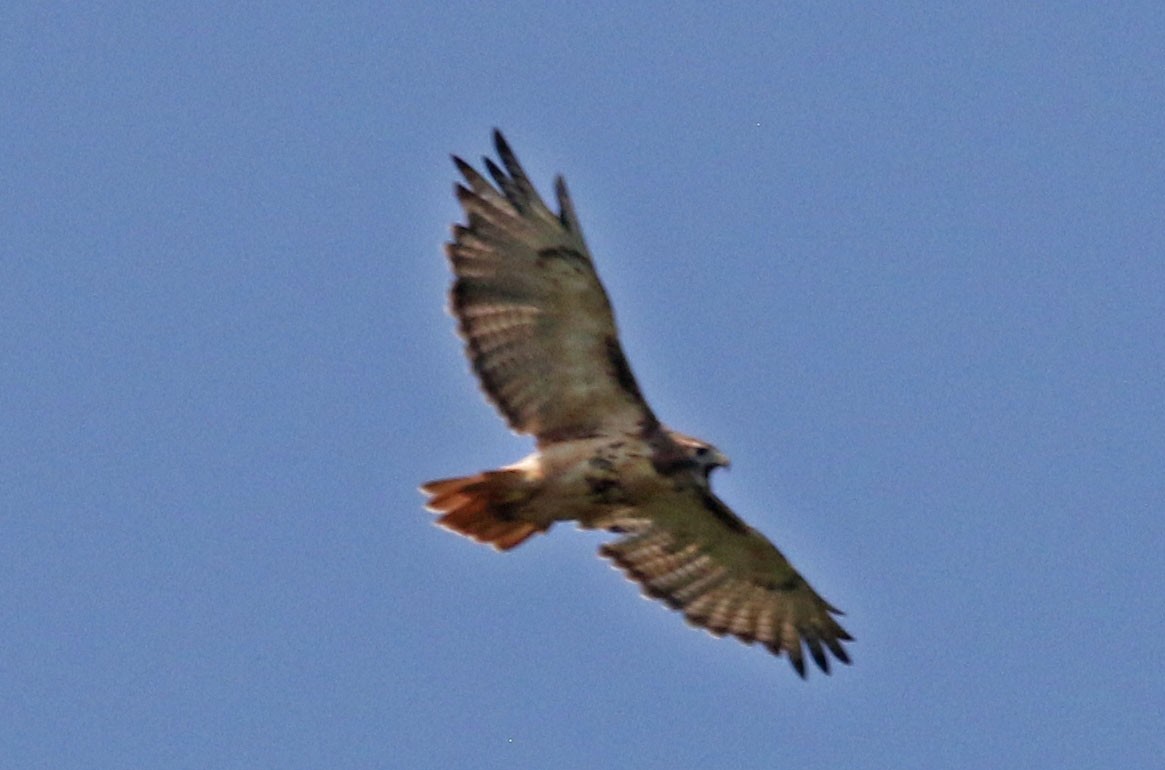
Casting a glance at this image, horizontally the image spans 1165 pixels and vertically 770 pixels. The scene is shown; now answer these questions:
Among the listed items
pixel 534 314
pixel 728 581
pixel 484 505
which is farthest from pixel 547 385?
pixel 728 581

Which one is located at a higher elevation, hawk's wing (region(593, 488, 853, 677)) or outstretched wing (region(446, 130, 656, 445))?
outstretched wing (region(446, 130, 656, 445))

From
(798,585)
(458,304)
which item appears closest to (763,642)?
(798,585)

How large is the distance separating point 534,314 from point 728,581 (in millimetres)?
2497

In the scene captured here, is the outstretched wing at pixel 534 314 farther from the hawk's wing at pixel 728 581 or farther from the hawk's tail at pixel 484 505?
the hawk's wing at pixel 728 581

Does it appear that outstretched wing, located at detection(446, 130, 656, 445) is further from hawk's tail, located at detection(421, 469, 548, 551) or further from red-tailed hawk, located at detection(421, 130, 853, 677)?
hawk's tail, located at detection(421, 469, 548, 551)

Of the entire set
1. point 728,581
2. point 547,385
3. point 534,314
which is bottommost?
point 728,581

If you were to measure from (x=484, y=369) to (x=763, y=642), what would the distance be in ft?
9.50

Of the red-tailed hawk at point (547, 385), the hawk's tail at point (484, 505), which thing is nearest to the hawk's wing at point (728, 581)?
the red-tailed hawk at point (547, 385)

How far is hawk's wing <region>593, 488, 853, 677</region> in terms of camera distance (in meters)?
14.9

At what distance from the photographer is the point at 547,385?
1417 cm

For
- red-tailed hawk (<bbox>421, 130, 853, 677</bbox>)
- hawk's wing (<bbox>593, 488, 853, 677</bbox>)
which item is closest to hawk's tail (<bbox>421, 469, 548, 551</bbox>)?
red-tailed hawk (<bbox>421, 130, 853, 677</bbox>)

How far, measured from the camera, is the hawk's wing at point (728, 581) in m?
14.9

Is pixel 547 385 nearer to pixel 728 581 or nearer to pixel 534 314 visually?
pixel 534 314

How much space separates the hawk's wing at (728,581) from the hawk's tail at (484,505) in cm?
93
